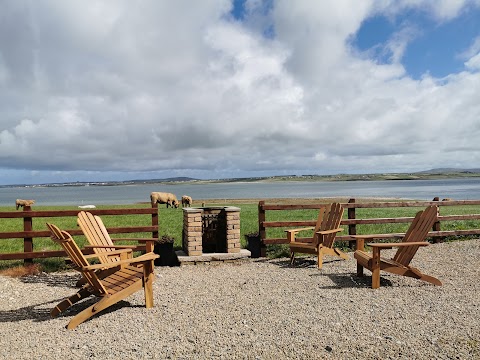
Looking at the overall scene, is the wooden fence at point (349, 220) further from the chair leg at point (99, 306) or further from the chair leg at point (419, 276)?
the chair leg at point (99, 306)

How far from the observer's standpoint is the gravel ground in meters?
3.74

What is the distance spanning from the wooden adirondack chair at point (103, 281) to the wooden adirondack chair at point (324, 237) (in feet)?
11.2

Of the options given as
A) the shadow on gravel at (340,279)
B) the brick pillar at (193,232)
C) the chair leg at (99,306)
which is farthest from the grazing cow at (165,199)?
the chair leg at (99,306)

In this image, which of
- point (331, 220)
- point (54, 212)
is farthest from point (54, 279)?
point (331, 220)

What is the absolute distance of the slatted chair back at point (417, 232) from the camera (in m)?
6.17

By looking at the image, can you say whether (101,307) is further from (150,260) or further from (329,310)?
(329,310)

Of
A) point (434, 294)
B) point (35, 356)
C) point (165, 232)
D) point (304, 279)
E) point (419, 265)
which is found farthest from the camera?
point (165, 232)

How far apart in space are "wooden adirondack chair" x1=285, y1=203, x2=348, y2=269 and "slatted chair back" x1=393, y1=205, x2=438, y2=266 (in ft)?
4.58

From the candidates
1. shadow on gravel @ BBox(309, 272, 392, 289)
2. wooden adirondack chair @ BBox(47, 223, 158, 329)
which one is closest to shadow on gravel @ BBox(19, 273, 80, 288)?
wooden adirondack chair @ BBox(47, 223, 158, 329)

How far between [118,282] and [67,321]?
2.44ft

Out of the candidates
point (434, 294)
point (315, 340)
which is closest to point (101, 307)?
point (315, 340)

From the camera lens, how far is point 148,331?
429cm

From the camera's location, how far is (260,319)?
4590mm

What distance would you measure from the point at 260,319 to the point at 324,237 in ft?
12.0
